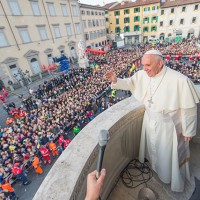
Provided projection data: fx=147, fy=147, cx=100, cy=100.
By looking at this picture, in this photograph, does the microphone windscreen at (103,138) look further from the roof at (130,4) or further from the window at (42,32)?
the roof at (130,4)

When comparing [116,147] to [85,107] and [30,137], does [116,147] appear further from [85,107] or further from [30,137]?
[85,107]

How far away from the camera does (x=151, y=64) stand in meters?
1.93

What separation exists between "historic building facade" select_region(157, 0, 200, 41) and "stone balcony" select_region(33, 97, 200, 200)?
1677 inches

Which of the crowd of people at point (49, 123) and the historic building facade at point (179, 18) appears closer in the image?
the crowd of people at point (49, 123)

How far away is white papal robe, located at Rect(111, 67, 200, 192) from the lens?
1.91 m

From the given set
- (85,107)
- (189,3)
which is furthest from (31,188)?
(189,3)

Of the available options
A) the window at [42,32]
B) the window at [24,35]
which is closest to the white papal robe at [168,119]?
the window at [24,35]

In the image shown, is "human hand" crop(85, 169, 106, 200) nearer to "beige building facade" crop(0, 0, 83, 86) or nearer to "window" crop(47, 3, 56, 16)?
"beige building facade" crop(0, 0, 83, 86)

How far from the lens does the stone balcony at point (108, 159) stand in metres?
1.28

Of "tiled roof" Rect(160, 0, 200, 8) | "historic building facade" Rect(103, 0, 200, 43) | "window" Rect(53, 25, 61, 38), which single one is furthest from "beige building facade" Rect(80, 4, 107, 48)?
"tiled roof" Rect(160, 0, 200, 8)

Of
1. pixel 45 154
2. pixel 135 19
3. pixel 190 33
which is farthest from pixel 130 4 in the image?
pixel 45 154

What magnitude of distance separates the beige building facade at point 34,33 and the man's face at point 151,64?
1510 centimetres

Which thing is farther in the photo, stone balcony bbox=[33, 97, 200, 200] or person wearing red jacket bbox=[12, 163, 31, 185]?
person wearing red jacket bbox=[12, 163, 31, 185]

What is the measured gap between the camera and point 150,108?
213 centimetres
